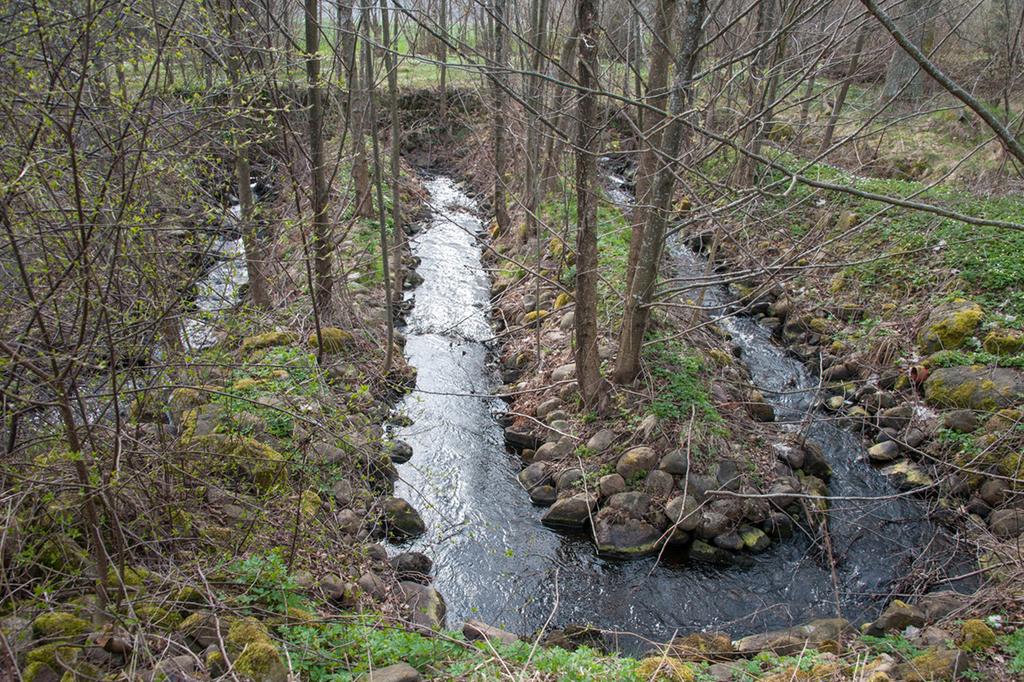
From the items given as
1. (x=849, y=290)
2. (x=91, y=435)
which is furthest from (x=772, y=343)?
(x=91, y=435)

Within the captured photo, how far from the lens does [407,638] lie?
Result: 447 centimetres

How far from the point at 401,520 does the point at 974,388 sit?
24.1 feet

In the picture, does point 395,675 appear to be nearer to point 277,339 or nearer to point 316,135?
point 277,339

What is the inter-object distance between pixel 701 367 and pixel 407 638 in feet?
19.1

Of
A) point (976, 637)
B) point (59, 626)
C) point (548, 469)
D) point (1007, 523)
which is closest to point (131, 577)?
point (59, 626)

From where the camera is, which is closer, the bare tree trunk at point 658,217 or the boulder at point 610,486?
the bare tree trunk at point 658,217

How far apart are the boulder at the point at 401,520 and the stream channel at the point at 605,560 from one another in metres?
0.18

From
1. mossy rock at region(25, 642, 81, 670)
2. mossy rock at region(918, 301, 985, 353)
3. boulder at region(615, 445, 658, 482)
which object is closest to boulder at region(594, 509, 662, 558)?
boulder at region(615, 445, 658, 482)

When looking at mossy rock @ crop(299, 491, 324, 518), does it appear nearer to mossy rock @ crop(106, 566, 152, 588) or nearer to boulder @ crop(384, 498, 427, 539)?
boulder @ crop(384, 498, 427, 539)

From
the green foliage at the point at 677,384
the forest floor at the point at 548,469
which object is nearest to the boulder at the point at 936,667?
the forest floor at the point at 548,469

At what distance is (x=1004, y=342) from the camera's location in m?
8.66

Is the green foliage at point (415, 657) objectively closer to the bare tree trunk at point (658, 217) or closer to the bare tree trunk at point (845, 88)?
the bare tree trunk at point (658, 217)

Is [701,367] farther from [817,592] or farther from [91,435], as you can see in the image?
[91,435]

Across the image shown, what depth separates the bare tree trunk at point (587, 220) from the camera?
22.1ft
